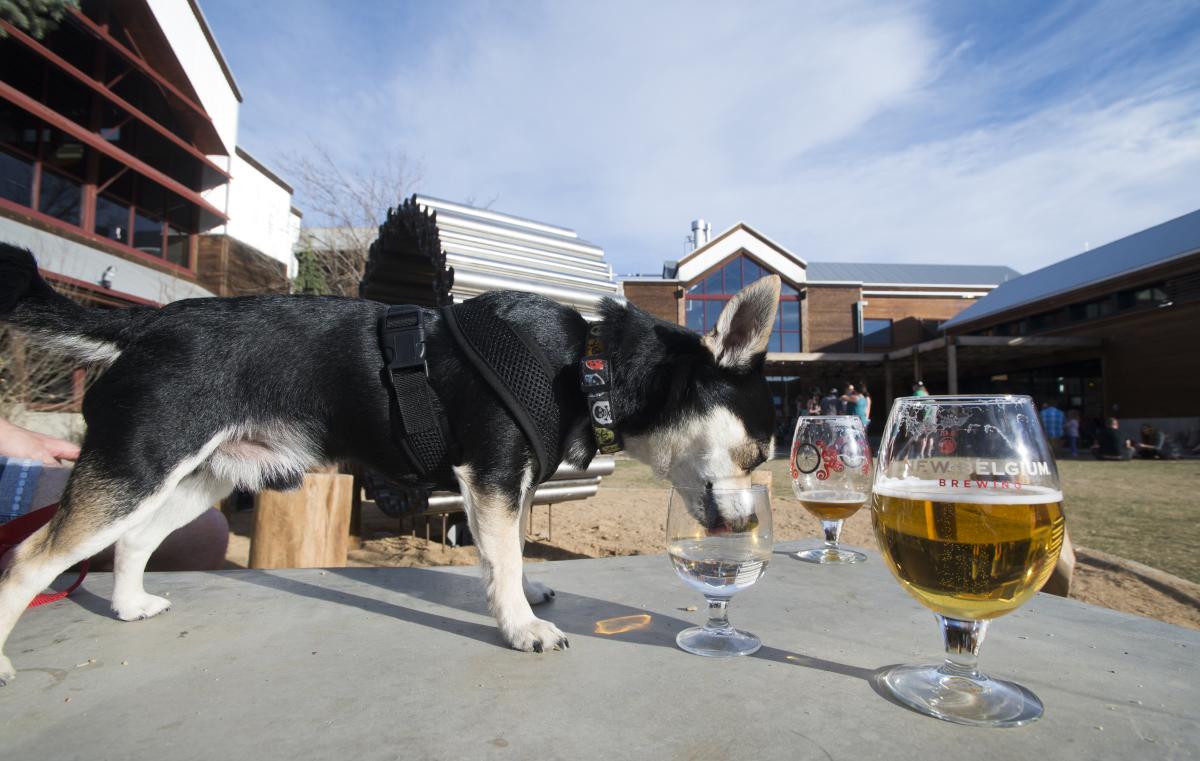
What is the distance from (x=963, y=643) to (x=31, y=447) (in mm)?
3703

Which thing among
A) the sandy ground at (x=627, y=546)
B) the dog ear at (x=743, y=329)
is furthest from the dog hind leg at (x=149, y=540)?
the sandy ground at (x=627, y=546)

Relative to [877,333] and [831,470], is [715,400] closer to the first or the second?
[831,470]

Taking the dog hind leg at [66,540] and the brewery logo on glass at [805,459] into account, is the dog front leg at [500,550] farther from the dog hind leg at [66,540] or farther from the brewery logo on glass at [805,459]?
the brewery logo on glass at [805,459]

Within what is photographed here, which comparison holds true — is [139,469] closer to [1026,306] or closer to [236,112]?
[236,112]

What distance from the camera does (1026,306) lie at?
2464 cm

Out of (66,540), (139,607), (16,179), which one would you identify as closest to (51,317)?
(66,540)

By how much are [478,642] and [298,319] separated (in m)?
1.23

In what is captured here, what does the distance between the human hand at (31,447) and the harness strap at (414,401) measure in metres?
1.81

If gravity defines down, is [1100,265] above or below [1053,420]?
above

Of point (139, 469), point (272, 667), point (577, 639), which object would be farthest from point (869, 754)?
point (139, 469)

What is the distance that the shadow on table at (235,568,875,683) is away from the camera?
1333 mm

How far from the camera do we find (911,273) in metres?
37.8

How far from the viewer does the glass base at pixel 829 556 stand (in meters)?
2.24

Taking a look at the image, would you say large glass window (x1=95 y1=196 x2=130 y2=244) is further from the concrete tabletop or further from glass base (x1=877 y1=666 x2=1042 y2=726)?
glass base (x1=877 y1=666 x2=1042 y2=726)
